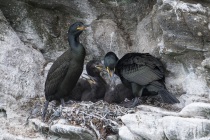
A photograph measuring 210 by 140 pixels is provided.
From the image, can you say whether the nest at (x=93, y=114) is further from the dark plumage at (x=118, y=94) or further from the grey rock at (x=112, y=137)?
the dark plumage at (x=118, y=94)

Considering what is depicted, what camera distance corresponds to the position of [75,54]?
811cm

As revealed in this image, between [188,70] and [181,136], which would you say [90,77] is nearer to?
[188,70]

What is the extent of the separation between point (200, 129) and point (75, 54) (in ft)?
7.71

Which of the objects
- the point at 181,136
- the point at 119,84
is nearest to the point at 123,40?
the point at 119,84

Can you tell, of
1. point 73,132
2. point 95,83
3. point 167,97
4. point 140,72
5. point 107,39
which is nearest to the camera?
point 73,132

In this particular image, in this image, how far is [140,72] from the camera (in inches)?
314

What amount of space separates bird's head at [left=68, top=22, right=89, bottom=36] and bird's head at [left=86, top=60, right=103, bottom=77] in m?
0.63

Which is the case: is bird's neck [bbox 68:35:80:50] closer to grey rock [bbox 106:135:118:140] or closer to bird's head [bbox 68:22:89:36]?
bird's head [bbox 68:22:89:36]

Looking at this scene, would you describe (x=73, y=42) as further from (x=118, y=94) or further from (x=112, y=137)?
(x=112, y=137)

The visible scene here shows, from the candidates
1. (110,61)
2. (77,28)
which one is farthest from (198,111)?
(77,28)

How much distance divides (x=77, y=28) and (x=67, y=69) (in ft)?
1.82

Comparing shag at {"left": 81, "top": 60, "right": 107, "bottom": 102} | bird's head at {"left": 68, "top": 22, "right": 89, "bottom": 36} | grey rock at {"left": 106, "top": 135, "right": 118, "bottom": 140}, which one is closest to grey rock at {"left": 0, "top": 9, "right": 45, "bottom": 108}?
shag at {"left": 81, "top": 60, "right": 107, "bottom": 102}

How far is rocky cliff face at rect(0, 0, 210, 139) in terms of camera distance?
738 cm

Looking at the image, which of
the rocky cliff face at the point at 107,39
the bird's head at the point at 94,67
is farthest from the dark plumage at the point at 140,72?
the bird's head at the point at 94,67
